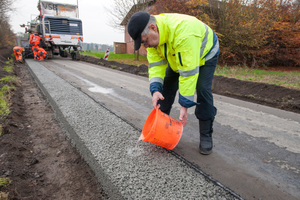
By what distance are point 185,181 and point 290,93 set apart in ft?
16.7

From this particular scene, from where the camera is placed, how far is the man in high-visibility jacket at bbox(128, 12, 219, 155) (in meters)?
1.70

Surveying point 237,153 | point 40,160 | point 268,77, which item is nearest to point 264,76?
point 268,77

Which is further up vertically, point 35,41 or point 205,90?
point 35,41

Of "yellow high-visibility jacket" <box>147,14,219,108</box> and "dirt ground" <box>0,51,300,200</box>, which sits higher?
"yellow high-visibility jacket" <box>147,14,219,108</box>

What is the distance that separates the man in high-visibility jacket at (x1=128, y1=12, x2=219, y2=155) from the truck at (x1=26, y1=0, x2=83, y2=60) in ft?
45.3

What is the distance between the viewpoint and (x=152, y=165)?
1920 millimetres

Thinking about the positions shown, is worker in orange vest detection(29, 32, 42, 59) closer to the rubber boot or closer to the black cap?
the black cap

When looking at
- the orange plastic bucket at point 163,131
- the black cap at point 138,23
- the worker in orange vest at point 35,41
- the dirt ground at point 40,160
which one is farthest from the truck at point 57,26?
the orange plastic bucket at point 163,131

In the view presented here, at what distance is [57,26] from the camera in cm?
1358

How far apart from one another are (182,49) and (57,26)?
47.6 feet

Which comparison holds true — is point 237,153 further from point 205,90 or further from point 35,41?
point 35,41

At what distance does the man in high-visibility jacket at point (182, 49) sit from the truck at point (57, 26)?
1381 cm

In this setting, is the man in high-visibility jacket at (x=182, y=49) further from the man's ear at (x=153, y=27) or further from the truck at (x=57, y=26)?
the truck at (x=57, y=26)

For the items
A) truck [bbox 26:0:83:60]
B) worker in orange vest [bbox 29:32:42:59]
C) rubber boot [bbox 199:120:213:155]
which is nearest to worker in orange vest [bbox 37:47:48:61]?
worker in orange vest [bbox 29:32:42:59]
